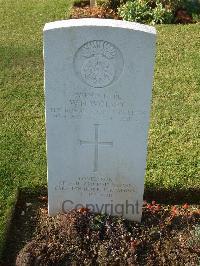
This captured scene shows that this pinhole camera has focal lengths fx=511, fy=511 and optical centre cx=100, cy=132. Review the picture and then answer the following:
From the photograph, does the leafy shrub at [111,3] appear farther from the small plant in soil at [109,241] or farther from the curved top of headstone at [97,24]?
the curved top of headstone at [97,24]

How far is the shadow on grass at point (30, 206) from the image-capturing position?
4.93 metres

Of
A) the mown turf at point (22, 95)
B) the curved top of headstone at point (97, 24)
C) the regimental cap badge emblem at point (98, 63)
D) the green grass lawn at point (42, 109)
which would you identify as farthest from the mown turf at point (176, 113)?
the curved top of headstone at point (97, 24)

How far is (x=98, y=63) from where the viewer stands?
4180 millimetres

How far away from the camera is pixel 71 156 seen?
15.4 ft

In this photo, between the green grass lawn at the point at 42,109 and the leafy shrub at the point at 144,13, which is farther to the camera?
the leafy shrub at the point at 144,13

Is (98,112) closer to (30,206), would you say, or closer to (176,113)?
(30,206)

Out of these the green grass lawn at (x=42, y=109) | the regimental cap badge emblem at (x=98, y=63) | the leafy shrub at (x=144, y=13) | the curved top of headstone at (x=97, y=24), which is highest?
the leafy shrub at (x=144, y=13)

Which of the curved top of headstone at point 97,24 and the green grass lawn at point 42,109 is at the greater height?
the curved top of headstone at point 97,24

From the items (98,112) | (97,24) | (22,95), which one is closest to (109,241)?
(98,112)

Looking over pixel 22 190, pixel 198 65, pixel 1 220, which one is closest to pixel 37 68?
pixel 198 65

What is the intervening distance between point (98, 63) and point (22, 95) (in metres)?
3.50

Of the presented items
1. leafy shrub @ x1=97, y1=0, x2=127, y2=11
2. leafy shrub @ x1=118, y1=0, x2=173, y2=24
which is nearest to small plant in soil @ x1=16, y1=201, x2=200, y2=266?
leafy shrub @ x1=118, y1=0, x2=173, y2=24

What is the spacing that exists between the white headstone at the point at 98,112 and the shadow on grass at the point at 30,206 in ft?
1.00

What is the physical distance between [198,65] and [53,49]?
188 inches
